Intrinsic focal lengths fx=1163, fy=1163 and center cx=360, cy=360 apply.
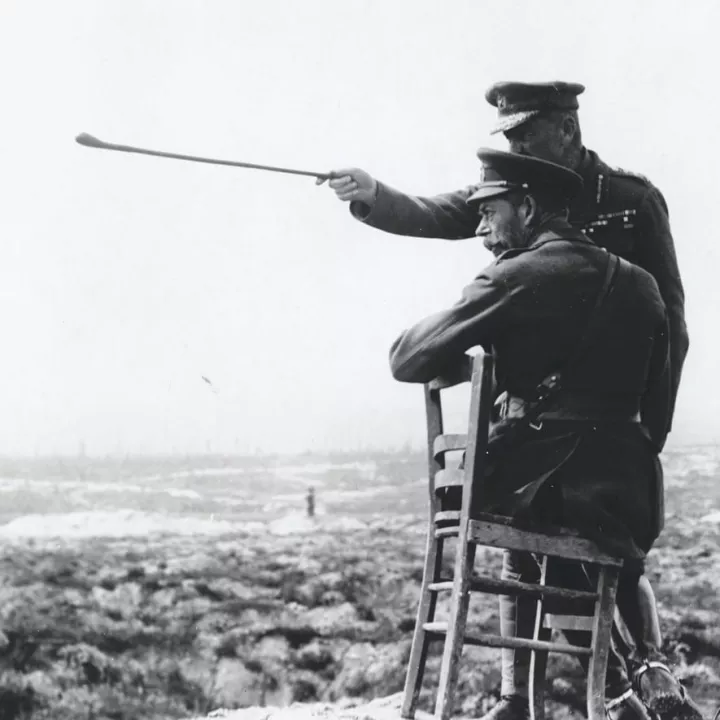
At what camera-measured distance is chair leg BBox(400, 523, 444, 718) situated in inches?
129

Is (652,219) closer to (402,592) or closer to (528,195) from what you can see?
(528,195)

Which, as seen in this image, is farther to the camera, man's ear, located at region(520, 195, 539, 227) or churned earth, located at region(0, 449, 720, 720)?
churned earth, located at region(0, 449, 720, 720)

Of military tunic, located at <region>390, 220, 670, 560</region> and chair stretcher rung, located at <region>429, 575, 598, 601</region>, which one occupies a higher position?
military tunic, located at <region>390, 220, 670, 560</region>

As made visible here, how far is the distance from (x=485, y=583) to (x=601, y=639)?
36 centimetres

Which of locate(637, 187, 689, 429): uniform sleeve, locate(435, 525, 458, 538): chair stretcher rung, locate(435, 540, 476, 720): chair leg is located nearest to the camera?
locate(435, 540, 476, 720): chair leg

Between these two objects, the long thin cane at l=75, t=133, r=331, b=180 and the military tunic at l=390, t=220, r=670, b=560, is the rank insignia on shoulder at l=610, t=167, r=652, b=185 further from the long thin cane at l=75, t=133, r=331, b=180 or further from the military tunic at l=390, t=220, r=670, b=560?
the long thin cane at l=75, t=133, r=331, b=180

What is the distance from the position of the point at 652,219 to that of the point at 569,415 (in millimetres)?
726

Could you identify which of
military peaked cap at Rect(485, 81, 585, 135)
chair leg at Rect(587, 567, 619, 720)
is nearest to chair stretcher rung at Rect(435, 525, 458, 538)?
chair leg at Rect(587, 567, 619, 720)

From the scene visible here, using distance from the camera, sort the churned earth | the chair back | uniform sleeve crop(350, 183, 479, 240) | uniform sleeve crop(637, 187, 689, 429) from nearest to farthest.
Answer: the chair back
uniform sleeve crop(637, 187, 689, 429)
uniform sleeve crop(350, 183, 479, 240)
the churned earth

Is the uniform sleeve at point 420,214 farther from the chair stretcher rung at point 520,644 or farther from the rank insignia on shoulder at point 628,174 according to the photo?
the chair stretcher rung at point 520,644

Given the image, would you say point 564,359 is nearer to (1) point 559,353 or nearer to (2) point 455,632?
(1) point 559,353

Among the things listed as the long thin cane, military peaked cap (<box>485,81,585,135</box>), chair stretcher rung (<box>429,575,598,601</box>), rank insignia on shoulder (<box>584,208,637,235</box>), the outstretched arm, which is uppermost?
military peaked cap (<box>485,81,585,135</box>)

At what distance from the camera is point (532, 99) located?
3.45 m

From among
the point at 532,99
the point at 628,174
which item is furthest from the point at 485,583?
the point at 532,99
